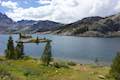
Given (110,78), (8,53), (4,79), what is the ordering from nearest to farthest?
(4,79)
(110,78)
(8,53)

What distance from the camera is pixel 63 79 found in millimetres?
40906

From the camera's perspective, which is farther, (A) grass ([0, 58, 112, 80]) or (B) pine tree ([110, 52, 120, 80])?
(B) pine tree ([110, 52, 120, 80])

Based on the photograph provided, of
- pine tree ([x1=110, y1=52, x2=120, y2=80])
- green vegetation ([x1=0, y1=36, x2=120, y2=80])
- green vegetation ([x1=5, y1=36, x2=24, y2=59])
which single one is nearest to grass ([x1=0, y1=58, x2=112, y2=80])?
green vegetation ([x1=0, y1=36, x2=120, y2=80])

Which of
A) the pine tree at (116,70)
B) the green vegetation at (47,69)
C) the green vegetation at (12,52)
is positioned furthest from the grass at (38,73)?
the green vegetation at (12,52)

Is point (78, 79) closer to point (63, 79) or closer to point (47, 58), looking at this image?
point (63, 79)

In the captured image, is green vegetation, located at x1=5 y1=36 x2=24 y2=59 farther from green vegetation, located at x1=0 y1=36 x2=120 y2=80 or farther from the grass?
the grass

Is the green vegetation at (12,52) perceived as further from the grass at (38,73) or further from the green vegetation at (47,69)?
the grass at (38,73)

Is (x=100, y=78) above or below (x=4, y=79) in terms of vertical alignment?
below

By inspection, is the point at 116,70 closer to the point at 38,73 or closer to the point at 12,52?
the point at 38,73

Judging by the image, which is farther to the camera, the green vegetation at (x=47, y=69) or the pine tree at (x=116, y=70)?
the pine tree at (x=116, y=70)

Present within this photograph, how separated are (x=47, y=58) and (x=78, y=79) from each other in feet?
102

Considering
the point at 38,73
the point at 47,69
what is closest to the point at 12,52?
the point at 47,69

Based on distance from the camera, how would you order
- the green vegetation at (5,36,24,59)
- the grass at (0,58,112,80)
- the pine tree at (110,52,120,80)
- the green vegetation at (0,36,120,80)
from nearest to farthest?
the grass at (0,58,112,80), the green vegetation at (0,36,120,80), the pine tree at (110,52,120,80), the green vegetation at (5,36,24,59)

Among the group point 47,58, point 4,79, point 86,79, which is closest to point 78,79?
point 86,79
